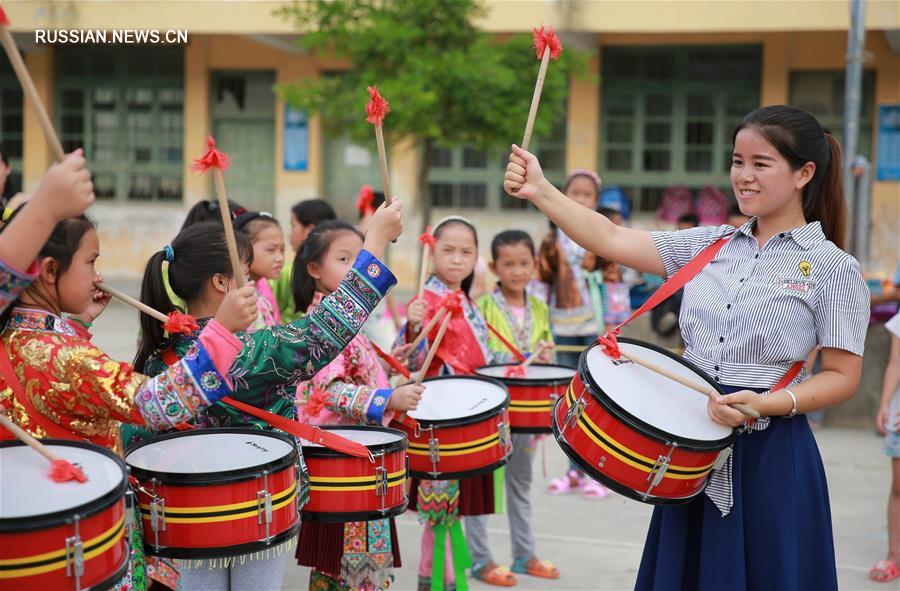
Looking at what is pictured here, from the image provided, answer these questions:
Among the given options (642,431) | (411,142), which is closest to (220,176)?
(642,431)

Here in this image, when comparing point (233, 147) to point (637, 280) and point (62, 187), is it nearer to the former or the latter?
point (637, 280)

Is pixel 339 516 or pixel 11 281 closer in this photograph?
pixel 11 281

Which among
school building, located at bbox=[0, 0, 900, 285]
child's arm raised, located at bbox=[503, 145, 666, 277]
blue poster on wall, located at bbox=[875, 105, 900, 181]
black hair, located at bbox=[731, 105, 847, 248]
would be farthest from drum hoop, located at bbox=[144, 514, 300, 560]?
blue poster on wall, located at bbox=[875, 105, 900, 181]

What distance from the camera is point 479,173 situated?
1398 cm

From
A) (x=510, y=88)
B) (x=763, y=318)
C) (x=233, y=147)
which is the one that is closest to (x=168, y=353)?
(x=763, y=318)

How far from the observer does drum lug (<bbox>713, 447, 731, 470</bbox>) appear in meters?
2.49

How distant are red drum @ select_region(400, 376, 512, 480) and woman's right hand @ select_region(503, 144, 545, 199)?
0.99m

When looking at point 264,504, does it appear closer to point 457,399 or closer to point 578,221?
point 578,221

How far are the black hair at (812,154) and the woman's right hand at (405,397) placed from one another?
1.28m

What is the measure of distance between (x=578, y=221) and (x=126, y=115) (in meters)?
13.4

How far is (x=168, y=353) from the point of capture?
286 cm

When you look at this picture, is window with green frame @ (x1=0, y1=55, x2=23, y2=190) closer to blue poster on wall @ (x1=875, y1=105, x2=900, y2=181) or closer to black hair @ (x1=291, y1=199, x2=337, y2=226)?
black hair @ (x1=291, y1=199, x2=337, y2=226)

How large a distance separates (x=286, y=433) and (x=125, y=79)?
13.2 m

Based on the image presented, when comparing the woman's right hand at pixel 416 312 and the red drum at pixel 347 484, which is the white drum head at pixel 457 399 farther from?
the red drum at pixel 347 484
